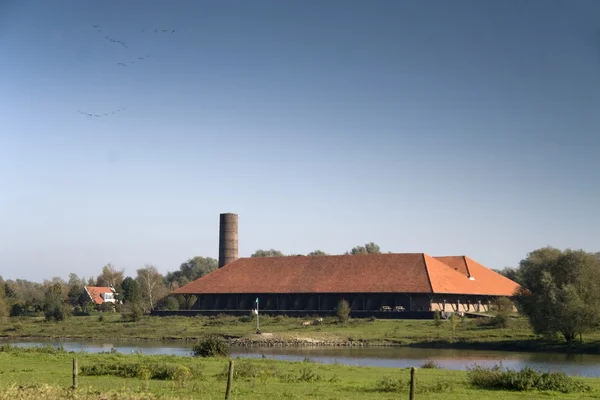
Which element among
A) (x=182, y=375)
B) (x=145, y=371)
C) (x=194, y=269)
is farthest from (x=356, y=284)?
(x=194, y=269)

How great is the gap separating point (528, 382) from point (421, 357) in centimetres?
2319

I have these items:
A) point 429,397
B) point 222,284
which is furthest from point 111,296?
point 429,397

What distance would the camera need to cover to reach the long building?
80125 millimetres

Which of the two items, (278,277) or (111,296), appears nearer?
(278,277)

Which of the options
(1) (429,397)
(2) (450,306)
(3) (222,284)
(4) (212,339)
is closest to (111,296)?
(3) (222,284)

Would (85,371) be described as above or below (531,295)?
below

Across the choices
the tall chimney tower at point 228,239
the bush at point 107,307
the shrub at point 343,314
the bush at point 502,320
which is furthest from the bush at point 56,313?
the bush at point 502,320

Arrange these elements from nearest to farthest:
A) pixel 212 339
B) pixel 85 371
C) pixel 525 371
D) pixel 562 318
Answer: pixel 525 371 < pixel 85 371 < pixel 212 339 < pixel 562 318

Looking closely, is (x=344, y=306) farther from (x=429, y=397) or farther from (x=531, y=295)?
(x=429, y=397)

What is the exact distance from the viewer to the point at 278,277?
90.8m

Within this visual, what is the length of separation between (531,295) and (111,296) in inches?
3414

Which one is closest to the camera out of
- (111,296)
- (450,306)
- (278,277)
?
(450,306)

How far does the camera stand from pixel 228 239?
364 feet

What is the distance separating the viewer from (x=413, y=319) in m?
73.9
